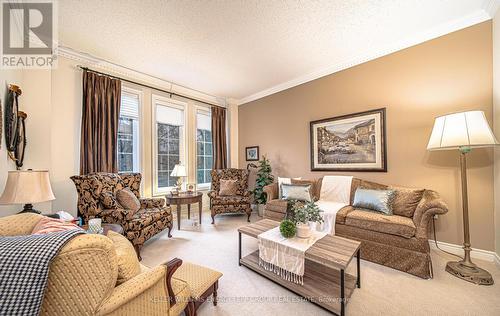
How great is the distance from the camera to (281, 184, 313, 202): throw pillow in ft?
10.6

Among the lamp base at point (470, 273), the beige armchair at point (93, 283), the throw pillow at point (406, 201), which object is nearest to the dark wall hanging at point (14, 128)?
the beige armchair at point (93, 283)

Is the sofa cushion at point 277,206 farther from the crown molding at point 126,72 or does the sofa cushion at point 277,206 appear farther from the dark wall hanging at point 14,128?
the dark wall hanging at point 14,128

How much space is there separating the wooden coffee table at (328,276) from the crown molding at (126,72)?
11.5 feet

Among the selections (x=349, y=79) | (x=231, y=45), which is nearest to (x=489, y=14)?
(x=349, y=79)

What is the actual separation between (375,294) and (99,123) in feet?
13.9

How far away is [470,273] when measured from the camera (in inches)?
75.7

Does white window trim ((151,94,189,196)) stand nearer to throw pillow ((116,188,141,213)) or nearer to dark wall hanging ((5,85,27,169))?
throw pillow ((116,188,141,213))

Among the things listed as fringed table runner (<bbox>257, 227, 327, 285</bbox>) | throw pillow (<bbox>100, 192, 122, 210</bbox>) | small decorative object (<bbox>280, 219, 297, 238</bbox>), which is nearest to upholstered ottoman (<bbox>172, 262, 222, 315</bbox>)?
fringed table runner (<bbox>257, 227, 327, 285</bbox>)

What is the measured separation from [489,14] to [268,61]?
2.69m

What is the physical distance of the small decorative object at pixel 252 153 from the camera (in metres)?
4.83

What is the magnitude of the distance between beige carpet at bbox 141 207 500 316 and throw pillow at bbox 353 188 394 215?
0.70 meters

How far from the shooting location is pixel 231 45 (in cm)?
277

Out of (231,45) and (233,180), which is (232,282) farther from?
(231,45)

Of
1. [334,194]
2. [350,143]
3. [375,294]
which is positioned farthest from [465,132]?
[375,294]
